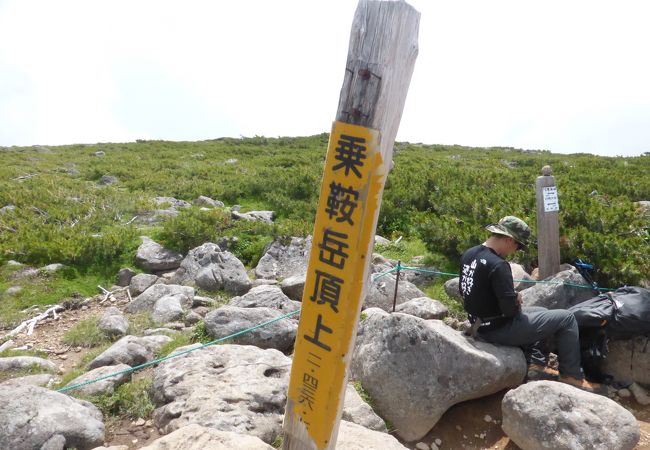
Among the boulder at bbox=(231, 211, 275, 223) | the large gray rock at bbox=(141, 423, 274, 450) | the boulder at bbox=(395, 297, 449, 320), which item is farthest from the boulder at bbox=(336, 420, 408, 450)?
the boulder at bbox=(231, 211, 275, 223)

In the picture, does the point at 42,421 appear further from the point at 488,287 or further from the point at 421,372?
the point at 488,287

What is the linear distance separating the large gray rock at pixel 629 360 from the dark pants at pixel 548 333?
701mm

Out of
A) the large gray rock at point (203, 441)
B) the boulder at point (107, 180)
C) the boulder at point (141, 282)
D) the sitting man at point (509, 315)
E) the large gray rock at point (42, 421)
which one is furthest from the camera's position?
the boulder at point (107, 180)

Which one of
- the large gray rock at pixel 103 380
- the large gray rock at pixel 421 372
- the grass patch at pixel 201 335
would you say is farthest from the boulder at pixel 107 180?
the large gray rock at pixel 421 372

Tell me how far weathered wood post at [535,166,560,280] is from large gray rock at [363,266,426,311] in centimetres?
180

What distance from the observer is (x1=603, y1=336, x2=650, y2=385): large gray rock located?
16.2 ft

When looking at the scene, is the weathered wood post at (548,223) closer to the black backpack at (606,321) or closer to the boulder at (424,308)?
the black backpack at (606,321)

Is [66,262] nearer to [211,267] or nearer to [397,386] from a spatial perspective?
[211,267]

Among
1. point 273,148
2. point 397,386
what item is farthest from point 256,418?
point 273,148

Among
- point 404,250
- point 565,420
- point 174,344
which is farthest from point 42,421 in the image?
point 404,250

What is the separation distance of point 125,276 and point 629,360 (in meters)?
7.83

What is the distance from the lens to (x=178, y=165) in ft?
65.6

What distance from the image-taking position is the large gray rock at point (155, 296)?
6.85m

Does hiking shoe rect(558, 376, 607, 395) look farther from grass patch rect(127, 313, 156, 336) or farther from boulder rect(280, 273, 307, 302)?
grass patch rect(127, 313, 156, 336)
